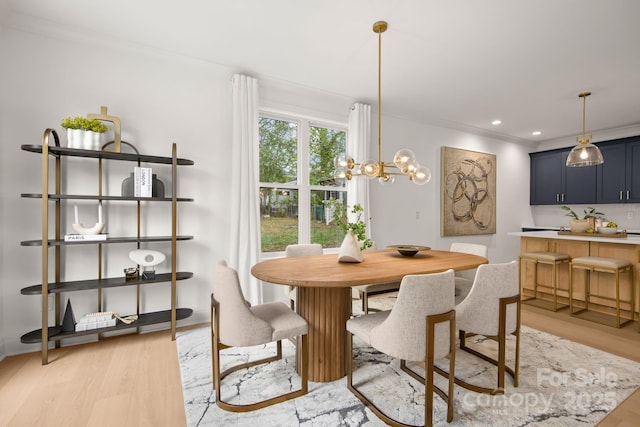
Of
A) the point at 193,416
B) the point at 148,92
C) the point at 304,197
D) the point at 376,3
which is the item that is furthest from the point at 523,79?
the point at 193,416

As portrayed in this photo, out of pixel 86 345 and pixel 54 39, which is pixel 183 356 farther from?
pixel 54 39

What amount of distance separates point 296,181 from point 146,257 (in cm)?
189

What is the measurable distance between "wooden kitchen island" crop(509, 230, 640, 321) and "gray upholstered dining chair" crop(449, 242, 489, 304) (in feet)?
5.41

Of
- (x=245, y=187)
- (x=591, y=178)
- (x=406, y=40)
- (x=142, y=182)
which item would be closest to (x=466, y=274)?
(x=406, y=40)

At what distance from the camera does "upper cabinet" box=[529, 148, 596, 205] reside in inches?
209

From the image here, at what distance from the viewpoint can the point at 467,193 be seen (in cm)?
520

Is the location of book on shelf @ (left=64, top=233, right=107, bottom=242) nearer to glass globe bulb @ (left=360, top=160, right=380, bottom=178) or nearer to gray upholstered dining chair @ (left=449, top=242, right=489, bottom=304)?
glass globe bulb @ (left=360, top=160, right=380, bottom=178)

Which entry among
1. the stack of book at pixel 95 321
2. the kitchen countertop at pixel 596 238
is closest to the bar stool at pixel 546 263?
the kitchen countertop at pixel 596 238

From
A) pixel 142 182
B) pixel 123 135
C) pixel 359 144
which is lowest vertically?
pixel 142 182

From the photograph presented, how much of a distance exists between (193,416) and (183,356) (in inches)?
31.9

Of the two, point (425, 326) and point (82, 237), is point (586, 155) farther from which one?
point (82, 237)

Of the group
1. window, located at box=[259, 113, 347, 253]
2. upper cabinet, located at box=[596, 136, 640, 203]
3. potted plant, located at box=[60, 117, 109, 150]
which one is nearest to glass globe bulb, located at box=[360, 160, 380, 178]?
window, located at box=[259, 113, 347, 253]

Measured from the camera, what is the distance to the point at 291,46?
277cm

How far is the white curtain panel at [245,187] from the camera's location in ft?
10.5
